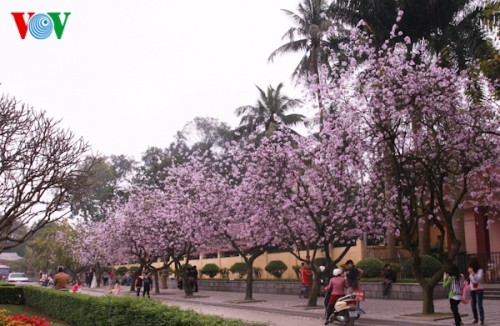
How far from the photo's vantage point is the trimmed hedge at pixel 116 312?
9.03 meters

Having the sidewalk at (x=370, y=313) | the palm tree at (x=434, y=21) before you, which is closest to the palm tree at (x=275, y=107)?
the palm tree at (x=434, y=21)

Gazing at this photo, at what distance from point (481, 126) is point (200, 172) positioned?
57.0 feet

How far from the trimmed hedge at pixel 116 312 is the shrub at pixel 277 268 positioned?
19.0 metres

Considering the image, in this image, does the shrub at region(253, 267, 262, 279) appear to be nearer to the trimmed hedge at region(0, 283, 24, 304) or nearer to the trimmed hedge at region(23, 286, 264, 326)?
the trimmed hedge at region(0, 283, 24, 304)

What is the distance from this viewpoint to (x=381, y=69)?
61.5 feet

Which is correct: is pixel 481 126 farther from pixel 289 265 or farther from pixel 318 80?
pixel 289 265

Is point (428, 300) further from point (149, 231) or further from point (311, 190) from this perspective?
point (149, 231)

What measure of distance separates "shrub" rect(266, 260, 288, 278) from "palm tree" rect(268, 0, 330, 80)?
1171 cm

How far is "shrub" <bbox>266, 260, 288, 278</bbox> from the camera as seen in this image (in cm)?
3806

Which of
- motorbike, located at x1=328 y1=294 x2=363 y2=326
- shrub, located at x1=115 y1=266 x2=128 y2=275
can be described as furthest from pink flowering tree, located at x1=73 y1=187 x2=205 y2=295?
shrub, located at x1=115 y1=266 x2=128 y2=275

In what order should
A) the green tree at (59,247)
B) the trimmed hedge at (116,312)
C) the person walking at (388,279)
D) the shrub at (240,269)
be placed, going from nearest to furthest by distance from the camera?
the trimmed hedge at (116,312), the person walking at (388,279), the shrub at (240,269), the green tree at (59,247)

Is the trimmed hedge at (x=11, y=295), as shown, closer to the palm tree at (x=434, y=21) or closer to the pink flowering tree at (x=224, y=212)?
the pink flowering tree at (x=224, y=212)

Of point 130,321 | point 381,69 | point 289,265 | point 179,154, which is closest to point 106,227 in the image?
point 289,265

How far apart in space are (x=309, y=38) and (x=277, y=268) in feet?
47.8
